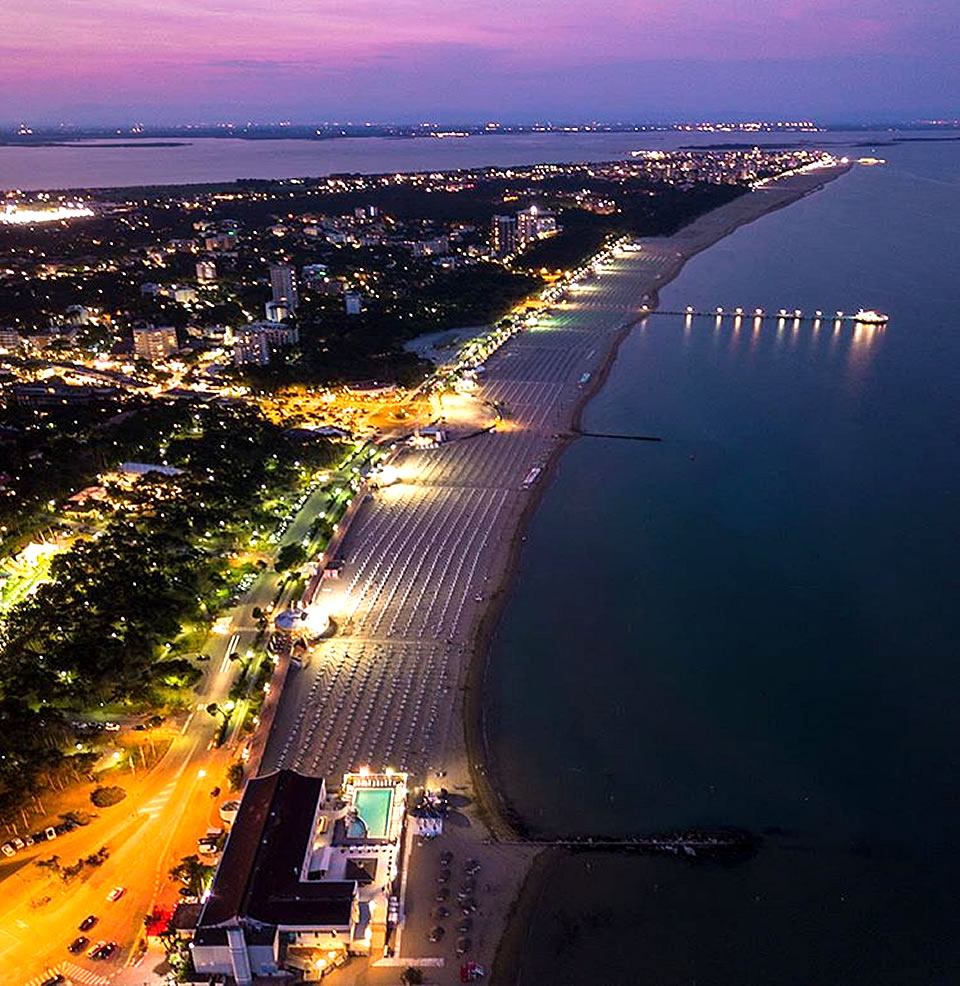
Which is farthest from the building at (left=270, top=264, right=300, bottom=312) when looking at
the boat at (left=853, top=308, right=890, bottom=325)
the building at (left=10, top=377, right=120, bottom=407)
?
the boat at (left=853, top=308, right=890, bottom=325)

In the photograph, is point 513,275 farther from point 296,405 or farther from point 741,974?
point 741,974

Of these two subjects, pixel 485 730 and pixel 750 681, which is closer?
pixel 485 730

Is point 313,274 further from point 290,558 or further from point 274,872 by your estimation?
point 274,872

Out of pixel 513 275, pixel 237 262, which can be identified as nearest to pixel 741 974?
pixel 513 275

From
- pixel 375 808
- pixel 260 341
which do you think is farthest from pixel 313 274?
pixel 375 808

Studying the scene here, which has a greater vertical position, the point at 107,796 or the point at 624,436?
the point at 107,796

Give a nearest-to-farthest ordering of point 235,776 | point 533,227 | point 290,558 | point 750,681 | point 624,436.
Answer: point 235,776, point 750,681, point 290,558, point 624,436, point 533,227
